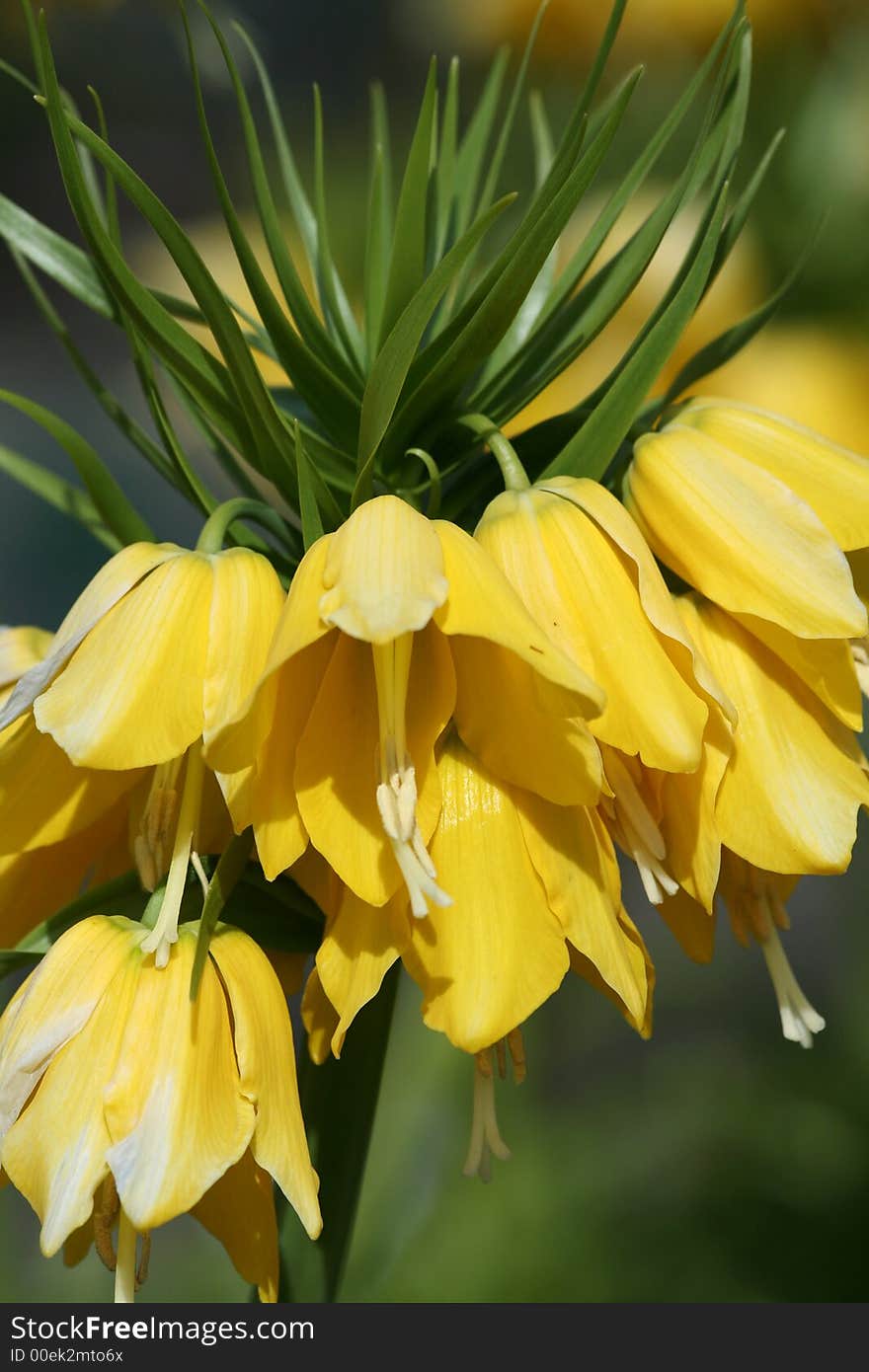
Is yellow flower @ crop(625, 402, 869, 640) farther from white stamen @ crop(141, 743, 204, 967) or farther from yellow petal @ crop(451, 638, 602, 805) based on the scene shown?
white stamen @ crop(141, 743, 204, 967)

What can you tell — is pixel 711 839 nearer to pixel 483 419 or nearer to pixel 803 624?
pixel 803 624

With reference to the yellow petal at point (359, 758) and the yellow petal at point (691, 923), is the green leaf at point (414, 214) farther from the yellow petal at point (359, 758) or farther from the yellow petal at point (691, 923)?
the yellow petal at point (691, 923)

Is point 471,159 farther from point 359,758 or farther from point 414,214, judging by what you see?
point 359,758

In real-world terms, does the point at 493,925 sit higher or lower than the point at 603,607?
lower

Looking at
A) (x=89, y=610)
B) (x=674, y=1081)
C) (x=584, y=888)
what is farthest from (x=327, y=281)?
Answer: (x=674, y=1081)

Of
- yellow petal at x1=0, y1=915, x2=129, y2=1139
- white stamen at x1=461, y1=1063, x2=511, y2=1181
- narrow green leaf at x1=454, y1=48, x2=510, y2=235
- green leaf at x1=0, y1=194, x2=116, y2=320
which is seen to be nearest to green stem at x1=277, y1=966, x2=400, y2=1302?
white stamen at x1=461, y1=1063, x2=511, y2=1181

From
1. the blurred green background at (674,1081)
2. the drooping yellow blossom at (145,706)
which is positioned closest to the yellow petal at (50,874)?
the drooping yellow blossom at (145,706)
